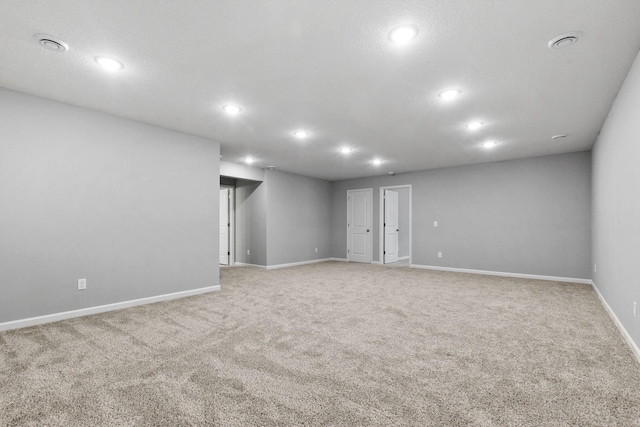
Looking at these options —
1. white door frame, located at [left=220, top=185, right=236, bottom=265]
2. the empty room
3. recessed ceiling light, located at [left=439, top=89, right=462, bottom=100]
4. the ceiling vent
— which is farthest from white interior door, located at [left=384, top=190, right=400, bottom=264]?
the ceiling vent

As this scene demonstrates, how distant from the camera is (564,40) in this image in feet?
7.55

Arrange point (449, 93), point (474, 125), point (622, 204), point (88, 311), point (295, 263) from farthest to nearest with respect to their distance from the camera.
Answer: point (295, 263) < point (474, 125) < point (88, 311) < point (449, 93) < point (622, 204)

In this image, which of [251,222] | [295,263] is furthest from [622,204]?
[251,222]

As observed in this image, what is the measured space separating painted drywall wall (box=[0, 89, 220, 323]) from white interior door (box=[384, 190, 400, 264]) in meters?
5.15

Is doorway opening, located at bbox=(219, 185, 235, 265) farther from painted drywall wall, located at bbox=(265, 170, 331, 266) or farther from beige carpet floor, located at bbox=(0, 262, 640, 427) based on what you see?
beige carpet floor, located at bbox=(0, 262, 640, 427)

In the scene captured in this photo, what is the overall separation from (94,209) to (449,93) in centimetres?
431

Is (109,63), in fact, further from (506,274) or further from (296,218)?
(506,274)

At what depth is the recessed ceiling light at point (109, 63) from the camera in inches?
103

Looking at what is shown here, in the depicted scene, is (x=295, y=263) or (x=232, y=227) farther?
(x=232, y=227)

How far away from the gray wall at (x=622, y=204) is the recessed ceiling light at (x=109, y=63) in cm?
426

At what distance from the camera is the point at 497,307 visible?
408 centimetres

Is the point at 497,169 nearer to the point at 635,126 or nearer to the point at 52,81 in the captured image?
the point at 635,126

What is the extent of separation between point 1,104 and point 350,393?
14.1 ft

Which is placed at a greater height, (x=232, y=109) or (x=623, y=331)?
(x=232, y=109)
